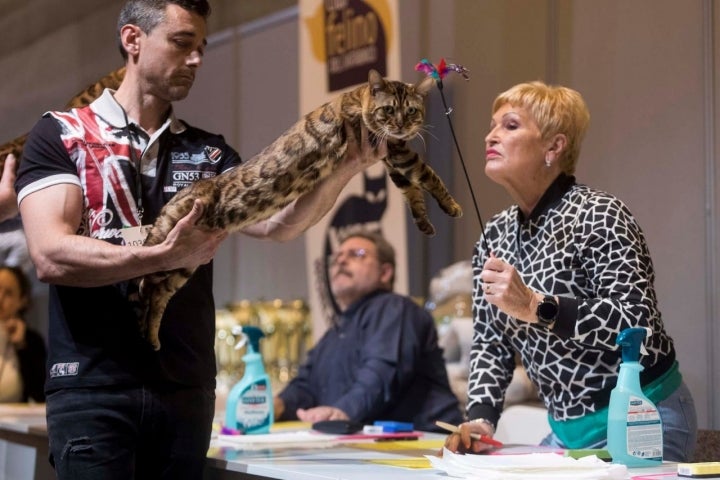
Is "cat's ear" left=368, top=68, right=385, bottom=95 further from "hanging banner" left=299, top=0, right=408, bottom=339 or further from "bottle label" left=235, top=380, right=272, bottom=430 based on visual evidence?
"hanging banner" left=299, top=0, right=408, bottom=339

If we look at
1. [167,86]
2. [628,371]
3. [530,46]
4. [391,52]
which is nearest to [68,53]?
[391,52]

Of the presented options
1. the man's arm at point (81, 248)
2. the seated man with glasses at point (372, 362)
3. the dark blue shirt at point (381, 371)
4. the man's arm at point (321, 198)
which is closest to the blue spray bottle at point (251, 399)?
the seated man with glasses at point (372, 362)

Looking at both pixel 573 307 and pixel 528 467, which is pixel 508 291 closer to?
pixel 573 307

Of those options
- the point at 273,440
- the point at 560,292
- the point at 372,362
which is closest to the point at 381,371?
the point at 372,362

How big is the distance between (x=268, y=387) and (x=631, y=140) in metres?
1.68

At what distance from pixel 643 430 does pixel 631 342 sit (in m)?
0.18

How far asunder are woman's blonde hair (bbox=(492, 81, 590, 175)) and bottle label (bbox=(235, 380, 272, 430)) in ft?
3.71

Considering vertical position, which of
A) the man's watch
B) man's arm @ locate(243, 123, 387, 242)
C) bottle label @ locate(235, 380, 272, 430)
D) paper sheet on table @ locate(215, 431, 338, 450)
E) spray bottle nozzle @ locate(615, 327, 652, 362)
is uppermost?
man's arm @ locate(243, 123, 387, 242)

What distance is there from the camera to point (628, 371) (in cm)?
203

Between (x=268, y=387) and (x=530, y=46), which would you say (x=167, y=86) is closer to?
(x=268, y=387)

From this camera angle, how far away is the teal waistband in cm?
227

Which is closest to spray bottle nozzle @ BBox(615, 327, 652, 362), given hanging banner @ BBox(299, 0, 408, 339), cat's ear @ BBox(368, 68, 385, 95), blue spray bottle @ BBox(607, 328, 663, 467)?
blue spray bottle @ BBox(607, 328, 663, 467)

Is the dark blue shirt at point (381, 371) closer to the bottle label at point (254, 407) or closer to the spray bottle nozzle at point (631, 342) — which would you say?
the bottle label at point (254, 407)

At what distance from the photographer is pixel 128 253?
1955 millimetres
